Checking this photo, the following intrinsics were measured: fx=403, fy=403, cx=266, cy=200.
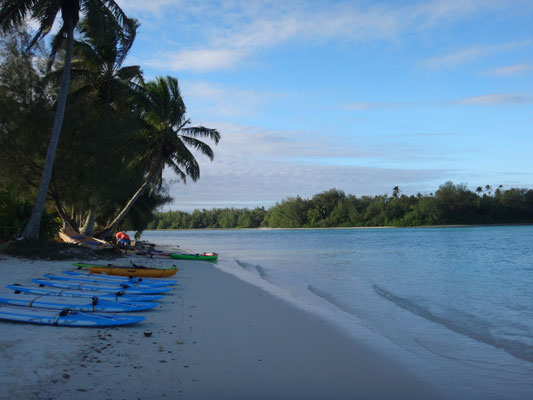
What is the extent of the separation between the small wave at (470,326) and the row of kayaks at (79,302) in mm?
5514

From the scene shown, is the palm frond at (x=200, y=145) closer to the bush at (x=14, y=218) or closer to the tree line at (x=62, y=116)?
the tree line at (x=62, y=116)

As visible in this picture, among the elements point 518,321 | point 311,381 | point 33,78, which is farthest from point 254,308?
point 33,78

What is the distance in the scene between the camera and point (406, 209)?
97.1m

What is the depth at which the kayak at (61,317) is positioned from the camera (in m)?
5.34

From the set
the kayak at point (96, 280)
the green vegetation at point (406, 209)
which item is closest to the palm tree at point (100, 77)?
the kayak at point (96, 280)

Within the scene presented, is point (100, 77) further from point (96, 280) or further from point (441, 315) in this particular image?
point (441, 315)

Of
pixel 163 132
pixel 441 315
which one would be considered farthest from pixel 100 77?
pixel 441 315

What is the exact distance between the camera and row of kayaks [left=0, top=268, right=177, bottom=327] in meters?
5.44

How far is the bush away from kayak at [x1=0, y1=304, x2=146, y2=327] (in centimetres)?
1014

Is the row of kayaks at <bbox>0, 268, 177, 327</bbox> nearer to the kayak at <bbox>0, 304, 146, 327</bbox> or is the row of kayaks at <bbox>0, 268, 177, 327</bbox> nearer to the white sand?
the kayak at <bbox>0, 304, 146, 327</bbox>

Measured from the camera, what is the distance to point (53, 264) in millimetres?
12070

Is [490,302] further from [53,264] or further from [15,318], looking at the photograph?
[53,264]

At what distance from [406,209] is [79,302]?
9773 cm

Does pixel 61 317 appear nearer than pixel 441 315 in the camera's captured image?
Yes
